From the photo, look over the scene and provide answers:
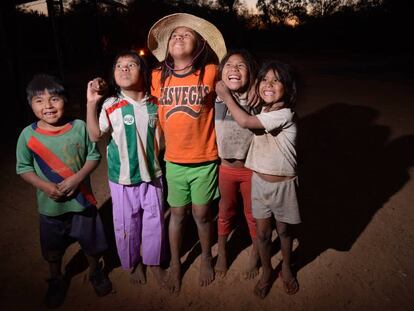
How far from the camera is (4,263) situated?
2.63 meters

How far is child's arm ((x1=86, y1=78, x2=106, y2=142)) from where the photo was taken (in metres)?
1.90

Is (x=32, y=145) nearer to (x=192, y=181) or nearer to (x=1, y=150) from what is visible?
(x=192, y=181)

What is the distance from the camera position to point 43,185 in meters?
1.96

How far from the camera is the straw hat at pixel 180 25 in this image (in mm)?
2180

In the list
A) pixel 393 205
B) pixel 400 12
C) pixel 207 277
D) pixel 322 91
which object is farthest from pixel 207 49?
pixel 400 12

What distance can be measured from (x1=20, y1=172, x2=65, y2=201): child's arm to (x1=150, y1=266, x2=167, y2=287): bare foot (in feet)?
3.06

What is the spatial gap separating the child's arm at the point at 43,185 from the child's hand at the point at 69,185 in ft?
0.07

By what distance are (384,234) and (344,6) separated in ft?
98.7

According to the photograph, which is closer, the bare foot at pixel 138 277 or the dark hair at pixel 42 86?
the dark hair at pixel 42 86

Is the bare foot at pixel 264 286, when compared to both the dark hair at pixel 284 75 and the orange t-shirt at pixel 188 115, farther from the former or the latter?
the dark hair at pixel 284 75

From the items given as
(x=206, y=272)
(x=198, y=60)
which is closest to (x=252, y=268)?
(x=206, y=272)

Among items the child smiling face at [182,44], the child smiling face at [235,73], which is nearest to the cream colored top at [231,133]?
the child smiling face at [235,73]

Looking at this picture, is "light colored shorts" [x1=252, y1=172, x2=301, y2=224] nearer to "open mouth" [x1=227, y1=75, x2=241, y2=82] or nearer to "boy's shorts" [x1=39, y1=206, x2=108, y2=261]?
"open mouth" [x1=227, y1=75, x2=241, y2=82]

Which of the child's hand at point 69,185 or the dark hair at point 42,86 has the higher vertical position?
the dark hair at point 42,86
